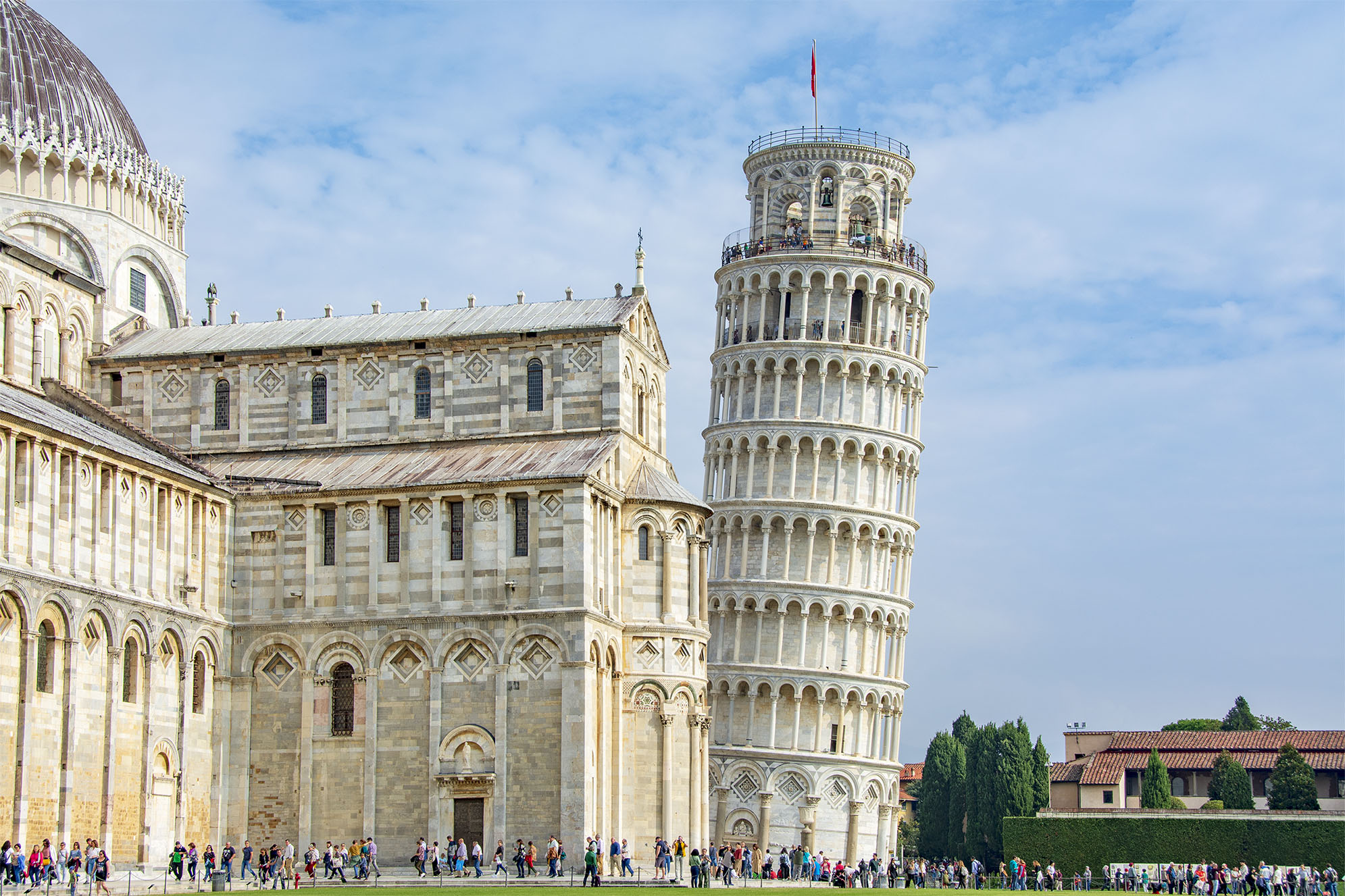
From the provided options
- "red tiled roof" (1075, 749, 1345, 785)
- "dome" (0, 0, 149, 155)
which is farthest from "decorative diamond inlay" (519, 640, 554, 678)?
"red tiled roof" (1075, 749, 1345, 785)

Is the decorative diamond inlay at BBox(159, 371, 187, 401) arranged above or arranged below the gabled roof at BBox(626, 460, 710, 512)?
above

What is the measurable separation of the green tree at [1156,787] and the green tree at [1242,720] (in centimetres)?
3041

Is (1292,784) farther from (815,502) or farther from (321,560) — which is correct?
(321,560)

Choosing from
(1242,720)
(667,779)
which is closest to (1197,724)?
(1242,720)

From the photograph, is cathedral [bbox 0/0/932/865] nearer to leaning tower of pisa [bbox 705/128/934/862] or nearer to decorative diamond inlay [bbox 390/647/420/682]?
decorative diamond inlay [bbox 390/647/420/682]

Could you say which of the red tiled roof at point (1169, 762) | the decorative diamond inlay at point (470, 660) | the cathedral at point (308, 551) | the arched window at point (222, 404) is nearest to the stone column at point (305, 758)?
the cathedral at point (308, 551)

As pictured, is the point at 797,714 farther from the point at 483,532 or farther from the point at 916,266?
the point at 483,532

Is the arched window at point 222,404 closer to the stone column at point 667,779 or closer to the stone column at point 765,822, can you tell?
the stone column at point 667,779

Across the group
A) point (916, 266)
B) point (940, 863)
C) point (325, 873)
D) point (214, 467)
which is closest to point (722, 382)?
point (916, 266)

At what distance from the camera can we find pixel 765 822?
264ft

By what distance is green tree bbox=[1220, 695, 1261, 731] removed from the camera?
11838 cm

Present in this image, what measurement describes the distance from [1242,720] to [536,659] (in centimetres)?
7548

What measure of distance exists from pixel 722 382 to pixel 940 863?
24692 millimetres

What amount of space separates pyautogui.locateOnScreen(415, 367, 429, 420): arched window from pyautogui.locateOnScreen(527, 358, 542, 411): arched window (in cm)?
338
